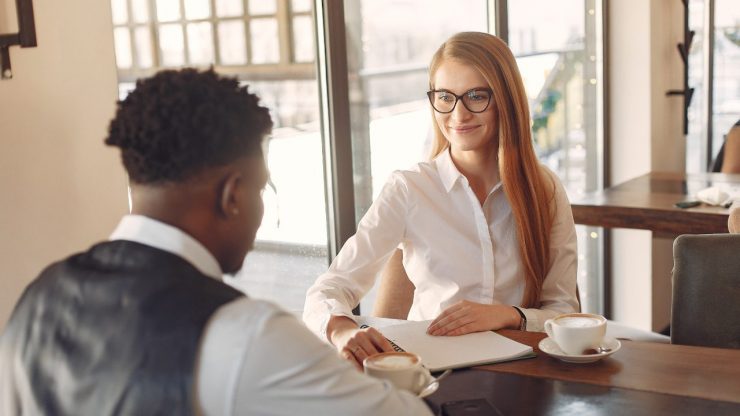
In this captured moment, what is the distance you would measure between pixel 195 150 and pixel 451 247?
125cm

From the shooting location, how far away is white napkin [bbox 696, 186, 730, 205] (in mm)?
3212

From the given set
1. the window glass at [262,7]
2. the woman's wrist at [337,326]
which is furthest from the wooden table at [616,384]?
the window glass at [262,7]

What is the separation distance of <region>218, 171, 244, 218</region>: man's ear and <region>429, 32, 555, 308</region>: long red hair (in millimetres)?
1171

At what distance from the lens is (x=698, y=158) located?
557cm

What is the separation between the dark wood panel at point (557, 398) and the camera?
138cm

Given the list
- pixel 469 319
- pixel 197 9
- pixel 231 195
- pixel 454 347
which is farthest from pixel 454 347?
pixel 197 9

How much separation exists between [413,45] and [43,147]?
62.2 inches

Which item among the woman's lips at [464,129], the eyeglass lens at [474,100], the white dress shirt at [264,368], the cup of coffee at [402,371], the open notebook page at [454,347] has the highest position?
the eyeglass lens at [474,100]

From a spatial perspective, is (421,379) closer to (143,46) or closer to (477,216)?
(477,216)

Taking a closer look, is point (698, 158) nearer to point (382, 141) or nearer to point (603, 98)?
point (603, 98)

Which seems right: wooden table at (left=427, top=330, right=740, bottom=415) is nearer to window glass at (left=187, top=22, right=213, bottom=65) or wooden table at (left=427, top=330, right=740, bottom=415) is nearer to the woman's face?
the woman's face

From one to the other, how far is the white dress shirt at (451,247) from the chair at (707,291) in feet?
0.83

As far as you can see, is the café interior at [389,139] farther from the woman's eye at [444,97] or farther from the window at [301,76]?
the woman's eye at [444,97]

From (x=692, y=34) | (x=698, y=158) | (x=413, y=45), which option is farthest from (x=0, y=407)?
(x=698, y=158)
